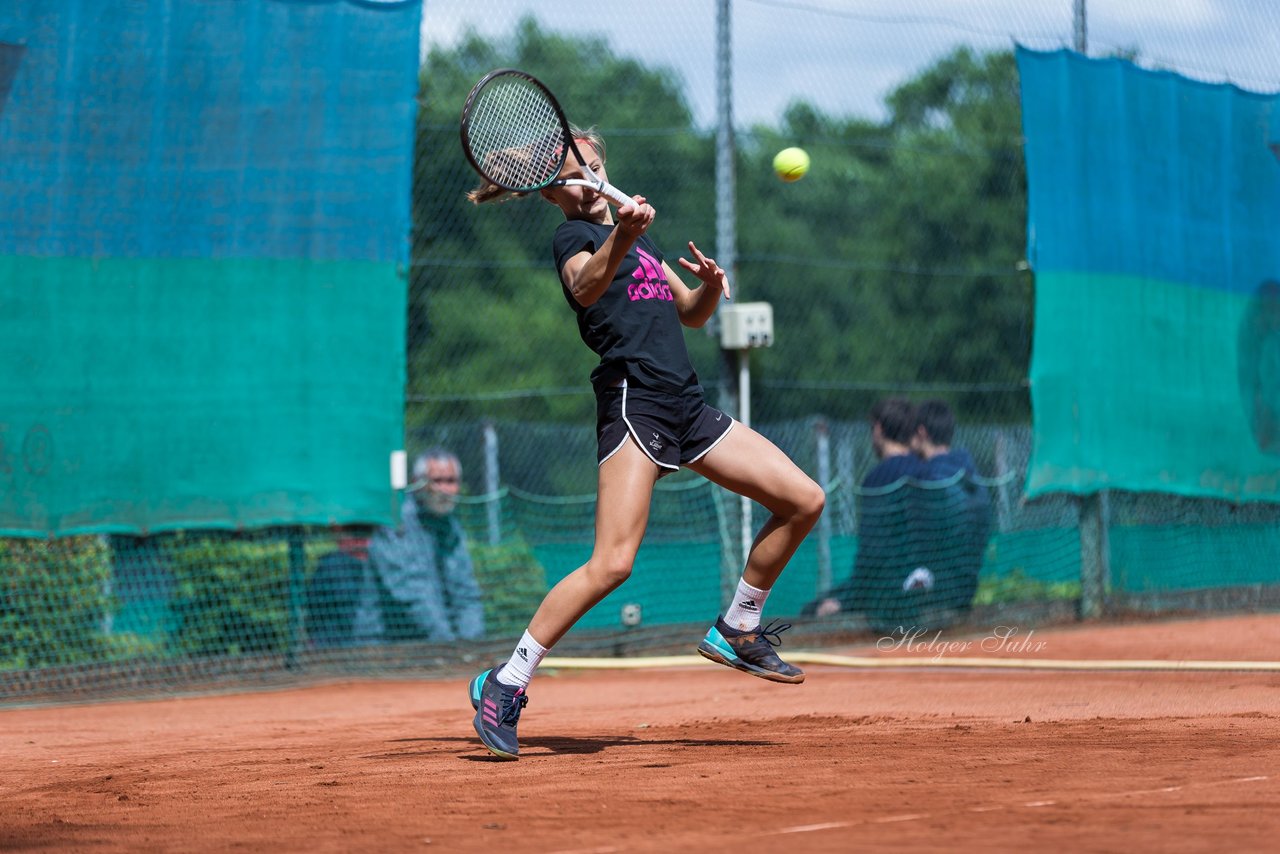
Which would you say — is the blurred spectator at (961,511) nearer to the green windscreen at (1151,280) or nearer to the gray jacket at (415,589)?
the green windscreen at (1151,280)

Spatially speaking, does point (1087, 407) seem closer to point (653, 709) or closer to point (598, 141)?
point (653, 709)

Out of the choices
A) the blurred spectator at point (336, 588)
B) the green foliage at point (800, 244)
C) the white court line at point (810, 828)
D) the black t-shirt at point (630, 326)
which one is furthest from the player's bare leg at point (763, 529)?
the green foliage at point (800, 244)

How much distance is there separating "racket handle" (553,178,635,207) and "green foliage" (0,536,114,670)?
12.4ft

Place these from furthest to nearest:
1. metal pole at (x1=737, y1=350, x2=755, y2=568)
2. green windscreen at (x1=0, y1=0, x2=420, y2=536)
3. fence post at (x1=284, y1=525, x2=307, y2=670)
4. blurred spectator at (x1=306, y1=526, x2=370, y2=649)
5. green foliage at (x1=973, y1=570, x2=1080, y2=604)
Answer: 1. green foliage at (x1=973, y1=570, x2=1080, y2=604)
2. metal pole at (x1=737, y1=350, x2=755, y2=568)
3. blurred spectator at (x1=306, y1=526, x2=370, y2=649)
4. fence post at (x1=284, y1=525, x2=307, y2=670)
5. green windscreen at (x1=0, y1=0, x2=420, y2=536)

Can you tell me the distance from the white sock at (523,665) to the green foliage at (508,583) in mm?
3923

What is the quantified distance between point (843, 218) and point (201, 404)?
3294cm

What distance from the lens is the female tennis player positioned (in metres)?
4.89

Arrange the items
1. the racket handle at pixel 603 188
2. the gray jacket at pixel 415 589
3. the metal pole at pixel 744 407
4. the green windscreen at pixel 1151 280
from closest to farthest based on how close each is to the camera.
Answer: the racket handle at pixel 603 188, the gray jacket at pixel 415 589, the metal pole at pixel 744 407, the green windscreen at pixel 1151 280

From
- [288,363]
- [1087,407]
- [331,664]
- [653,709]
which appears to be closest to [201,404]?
[288,363]

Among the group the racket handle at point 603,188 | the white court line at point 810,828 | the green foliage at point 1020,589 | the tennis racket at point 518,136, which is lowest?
the green foliage at point 1020,589

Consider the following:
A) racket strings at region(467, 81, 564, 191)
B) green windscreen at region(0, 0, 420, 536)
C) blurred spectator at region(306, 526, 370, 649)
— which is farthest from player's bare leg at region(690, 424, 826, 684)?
blurred spectator at region(306, 526, 370, 649)

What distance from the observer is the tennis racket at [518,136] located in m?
5.01

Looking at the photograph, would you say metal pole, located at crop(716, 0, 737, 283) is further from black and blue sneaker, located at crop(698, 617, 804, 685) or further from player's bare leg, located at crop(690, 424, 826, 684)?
black and blue sneaker, located at crop(698, 617, 804, 685)

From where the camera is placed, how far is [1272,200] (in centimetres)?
1153
